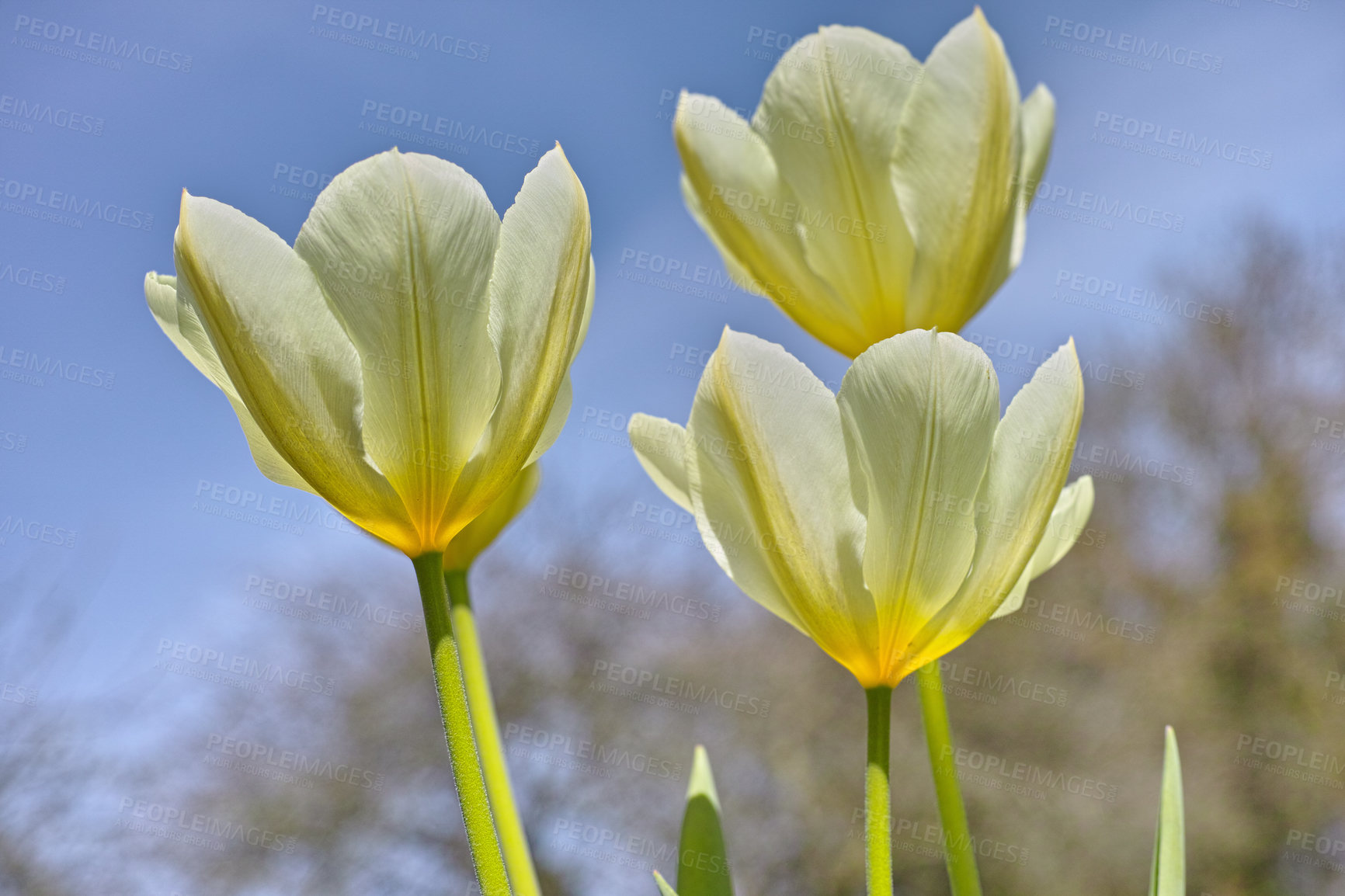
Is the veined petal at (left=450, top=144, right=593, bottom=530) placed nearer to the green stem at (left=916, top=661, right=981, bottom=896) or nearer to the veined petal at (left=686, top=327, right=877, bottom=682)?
the veined petal at (left=686, top=327, right=877, bottom=682)

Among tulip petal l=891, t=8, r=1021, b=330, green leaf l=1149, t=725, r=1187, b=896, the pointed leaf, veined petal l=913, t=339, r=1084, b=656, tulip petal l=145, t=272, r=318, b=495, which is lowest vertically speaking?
green leaf l=1149, t=725, r=1187, b=896

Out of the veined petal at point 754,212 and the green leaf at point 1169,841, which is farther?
the veined petal at point 754,212

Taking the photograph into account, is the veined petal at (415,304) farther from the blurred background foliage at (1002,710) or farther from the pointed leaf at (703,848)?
the blurred background foliage at (1002,710)

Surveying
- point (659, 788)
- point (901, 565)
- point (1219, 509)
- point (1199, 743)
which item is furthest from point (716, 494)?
point (1219, 509)

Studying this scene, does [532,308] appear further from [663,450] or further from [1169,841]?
[1169,841]

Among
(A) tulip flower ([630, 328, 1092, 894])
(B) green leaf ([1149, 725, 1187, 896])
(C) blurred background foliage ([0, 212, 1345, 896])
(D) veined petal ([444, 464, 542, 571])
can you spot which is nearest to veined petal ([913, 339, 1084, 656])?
(A) tulip flower ([630, 328, 1092, 894])

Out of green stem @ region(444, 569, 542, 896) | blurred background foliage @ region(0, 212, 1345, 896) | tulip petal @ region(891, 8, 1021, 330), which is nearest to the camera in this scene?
green stem @ region(444, 569, 542, 896)

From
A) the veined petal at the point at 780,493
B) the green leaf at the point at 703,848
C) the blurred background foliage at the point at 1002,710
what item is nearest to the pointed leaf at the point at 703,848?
the green leaf at the point at 703,848

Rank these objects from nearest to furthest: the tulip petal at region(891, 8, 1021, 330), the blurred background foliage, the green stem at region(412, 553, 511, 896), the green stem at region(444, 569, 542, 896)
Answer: the green stem at region(412, 553, 511, 896) < the green stem at region(444, 569, 542, 896) < the tulip petal at region(891, 8, 1021, 330) < the blurred background foliage
